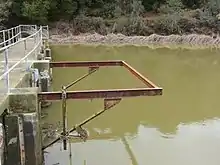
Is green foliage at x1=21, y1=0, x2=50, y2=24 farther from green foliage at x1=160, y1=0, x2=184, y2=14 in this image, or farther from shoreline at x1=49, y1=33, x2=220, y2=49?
green foliage at x1=160, y1=0, x2=184, y2=14

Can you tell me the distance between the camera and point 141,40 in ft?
104

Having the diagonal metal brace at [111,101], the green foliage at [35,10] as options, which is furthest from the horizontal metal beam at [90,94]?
the green foliage at [35,10]

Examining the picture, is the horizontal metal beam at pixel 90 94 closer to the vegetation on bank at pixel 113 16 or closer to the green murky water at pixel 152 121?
the green murky water at pixel 152 121

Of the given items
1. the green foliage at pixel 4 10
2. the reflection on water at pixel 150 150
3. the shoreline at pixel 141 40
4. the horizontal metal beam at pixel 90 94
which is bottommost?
the reflection on water at pixel 150 150

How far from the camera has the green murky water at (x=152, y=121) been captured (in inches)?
320

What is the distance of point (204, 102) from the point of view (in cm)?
1289

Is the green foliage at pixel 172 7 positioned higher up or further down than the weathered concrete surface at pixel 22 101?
higher up

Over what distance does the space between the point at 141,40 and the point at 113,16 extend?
673cm

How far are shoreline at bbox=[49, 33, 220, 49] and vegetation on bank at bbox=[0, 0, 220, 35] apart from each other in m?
2.38

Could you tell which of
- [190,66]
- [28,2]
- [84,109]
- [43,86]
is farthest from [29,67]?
[28,2]

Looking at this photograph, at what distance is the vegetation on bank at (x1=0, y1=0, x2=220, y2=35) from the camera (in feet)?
110

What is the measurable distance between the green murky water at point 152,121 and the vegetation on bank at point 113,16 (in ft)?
52.5

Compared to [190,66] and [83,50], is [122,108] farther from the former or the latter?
[83,50]

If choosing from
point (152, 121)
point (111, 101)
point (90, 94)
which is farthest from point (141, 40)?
point (90, 94)
